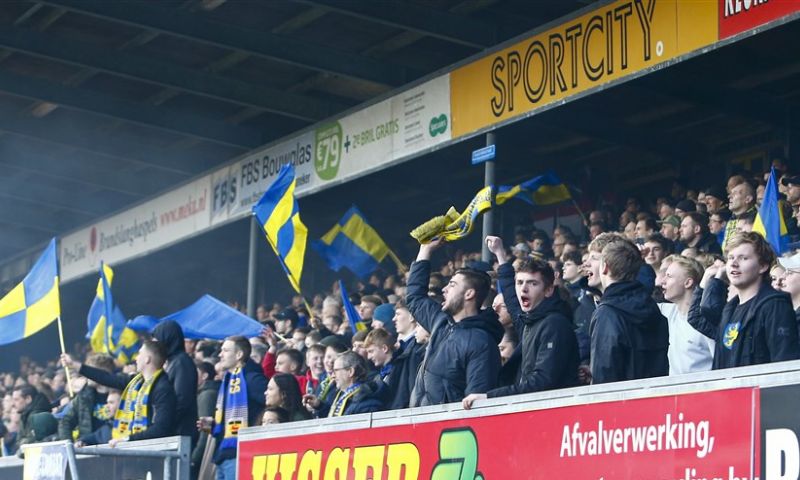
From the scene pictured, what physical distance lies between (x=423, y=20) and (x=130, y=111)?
16.5 feet

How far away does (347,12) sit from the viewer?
13102 millimetres

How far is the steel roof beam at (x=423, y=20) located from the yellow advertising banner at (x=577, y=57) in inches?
13.3

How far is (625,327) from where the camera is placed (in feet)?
19.6

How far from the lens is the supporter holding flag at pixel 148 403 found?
9422 millimetres

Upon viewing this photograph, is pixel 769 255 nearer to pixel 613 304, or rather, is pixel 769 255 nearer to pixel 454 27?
pixel 613 304

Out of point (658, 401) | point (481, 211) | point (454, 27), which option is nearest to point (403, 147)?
point (454, 27)

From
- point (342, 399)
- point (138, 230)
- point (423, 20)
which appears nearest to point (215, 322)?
point (423, 20)

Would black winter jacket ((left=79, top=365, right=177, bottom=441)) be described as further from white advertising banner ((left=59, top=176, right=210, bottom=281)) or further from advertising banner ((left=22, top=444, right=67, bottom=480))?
white advertising banner ((left=59, top=176, right=210, bottom=281))

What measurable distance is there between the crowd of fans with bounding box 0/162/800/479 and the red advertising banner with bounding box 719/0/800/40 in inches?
43.3

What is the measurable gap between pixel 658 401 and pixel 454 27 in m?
8.50

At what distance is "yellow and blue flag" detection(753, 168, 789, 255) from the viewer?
9.02 meters

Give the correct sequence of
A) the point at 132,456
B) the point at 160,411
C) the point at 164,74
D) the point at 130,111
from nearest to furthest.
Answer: the point at 132,456, the point at 160,411, the point at 164,74, the point at 130,111

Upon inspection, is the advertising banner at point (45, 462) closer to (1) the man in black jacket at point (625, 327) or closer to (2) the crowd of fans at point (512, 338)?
(2) the crowd of fans at point (512, 338)

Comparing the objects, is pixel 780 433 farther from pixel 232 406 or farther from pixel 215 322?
pixel 215 322
